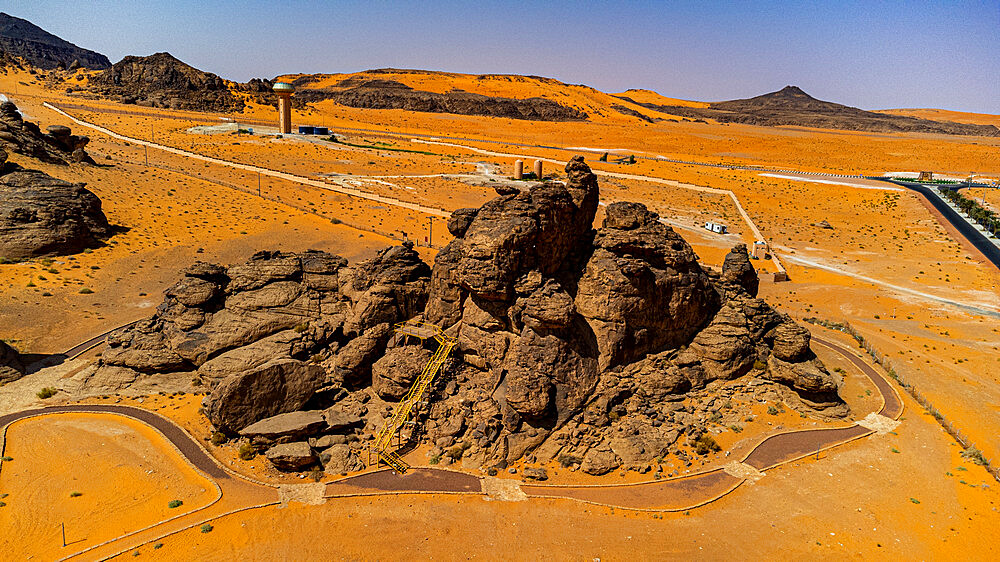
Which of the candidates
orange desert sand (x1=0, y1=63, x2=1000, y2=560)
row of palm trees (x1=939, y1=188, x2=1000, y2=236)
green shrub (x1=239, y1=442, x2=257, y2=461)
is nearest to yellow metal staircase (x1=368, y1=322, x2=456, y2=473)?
orange desert sand (x1=0, y1=63, x2=1000, y2=560)

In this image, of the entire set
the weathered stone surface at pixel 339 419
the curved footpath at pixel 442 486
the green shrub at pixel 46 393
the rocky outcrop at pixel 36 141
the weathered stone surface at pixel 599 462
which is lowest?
the curved footpath at pixel 442 486

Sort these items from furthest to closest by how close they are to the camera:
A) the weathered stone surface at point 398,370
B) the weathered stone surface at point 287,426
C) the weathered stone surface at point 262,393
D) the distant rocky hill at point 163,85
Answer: the distant rocky hill at point 163,85 → the weathered stone surface at point 398,370 → the weathered stone surface at point 262,393 → the weathered stone surface at point 287,426

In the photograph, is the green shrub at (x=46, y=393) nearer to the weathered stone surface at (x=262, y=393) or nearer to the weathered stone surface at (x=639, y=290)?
the weathered stone surface at (x=262, y=393)

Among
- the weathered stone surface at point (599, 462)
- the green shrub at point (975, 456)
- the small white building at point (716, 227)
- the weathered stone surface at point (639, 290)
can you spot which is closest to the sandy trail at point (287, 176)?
the small white building at point (716, 227)

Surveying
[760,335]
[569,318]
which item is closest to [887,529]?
[760,335]

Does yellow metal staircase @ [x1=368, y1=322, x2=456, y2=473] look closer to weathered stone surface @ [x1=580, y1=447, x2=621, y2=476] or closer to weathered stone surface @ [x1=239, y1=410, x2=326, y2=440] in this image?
weathered stone surface @ [x1=239, y1=410, x2=326, y2=440]

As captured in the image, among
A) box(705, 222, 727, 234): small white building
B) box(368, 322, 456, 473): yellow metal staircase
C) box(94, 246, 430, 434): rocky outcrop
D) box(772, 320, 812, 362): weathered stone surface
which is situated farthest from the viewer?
box(705, 222, 727, 234): small white building

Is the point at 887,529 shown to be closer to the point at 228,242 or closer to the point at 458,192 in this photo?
the point at 228,242
